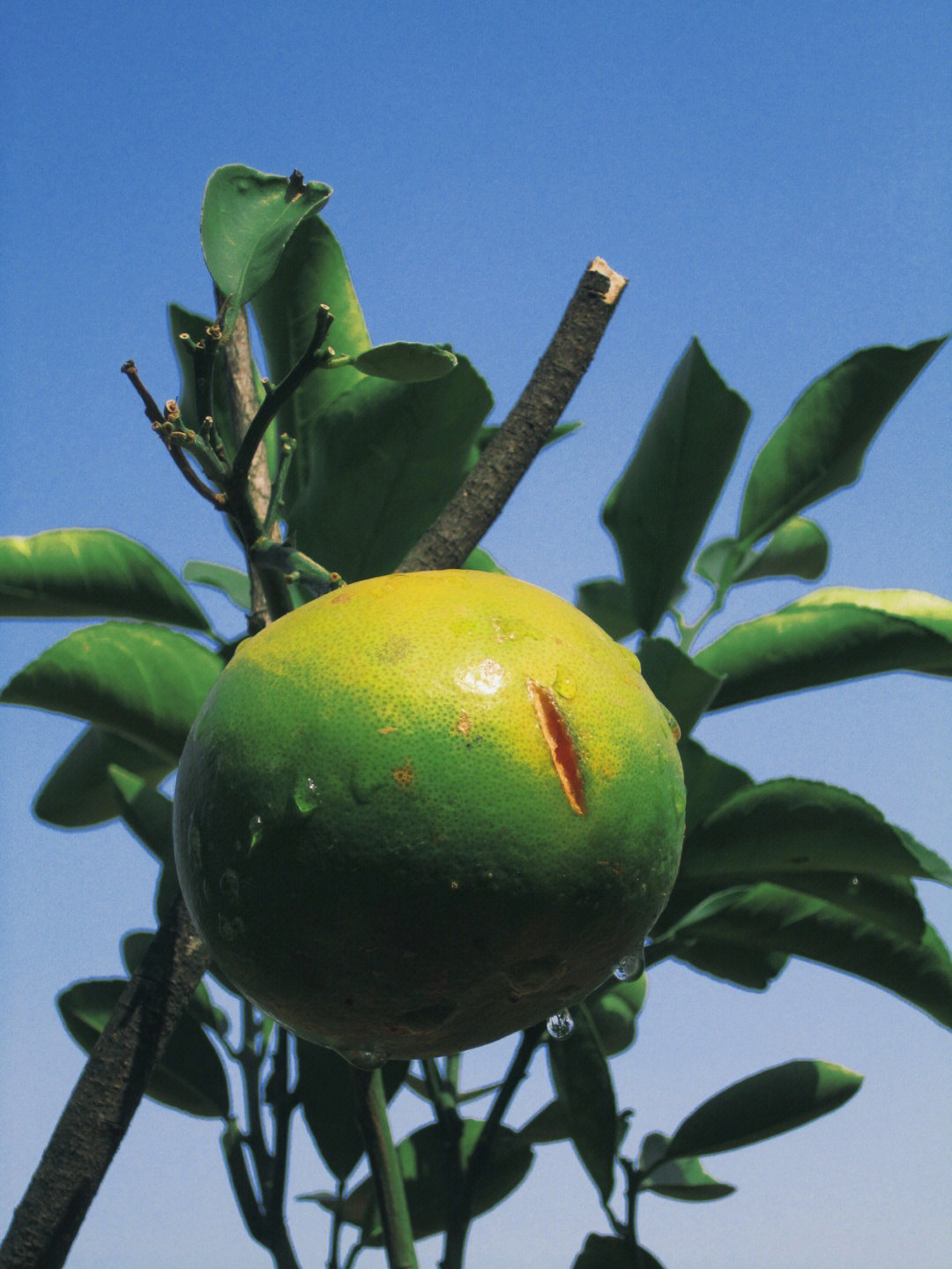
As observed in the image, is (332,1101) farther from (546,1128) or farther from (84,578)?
(84,578)

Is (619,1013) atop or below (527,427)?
below

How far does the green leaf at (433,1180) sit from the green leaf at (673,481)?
850 millimetres

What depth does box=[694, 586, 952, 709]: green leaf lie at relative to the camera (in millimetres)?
1589

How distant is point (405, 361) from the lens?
1081 millimetres

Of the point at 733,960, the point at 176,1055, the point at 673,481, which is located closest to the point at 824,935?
the point at 733,960

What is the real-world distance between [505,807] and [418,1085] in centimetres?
147

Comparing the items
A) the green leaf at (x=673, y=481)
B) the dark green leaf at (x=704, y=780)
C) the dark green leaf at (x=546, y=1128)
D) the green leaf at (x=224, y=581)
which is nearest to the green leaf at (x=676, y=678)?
the dark green leaf at (x=704, y=780)

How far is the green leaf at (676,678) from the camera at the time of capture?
1.46 meters

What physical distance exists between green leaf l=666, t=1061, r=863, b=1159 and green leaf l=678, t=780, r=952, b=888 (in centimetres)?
39

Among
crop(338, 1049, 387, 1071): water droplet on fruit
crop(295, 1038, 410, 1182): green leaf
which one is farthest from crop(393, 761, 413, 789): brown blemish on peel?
crop(295, 1038, 410, 1182): green leaf

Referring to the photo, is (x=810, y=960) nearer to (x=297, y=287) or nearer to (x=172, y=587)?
(x=172, y=587)

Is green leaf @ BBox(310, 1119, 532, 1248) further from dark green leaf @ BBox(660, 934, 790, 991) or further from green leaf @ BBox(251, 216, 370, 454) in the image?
green leaf @ BBox(251, 216, 370, 454)

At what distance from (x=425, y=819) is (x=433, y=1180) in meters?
1.27

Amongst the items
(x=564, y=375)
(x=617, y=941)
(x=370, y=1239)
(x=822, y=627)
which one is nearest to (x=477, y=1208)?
(x=370, y=1239)
